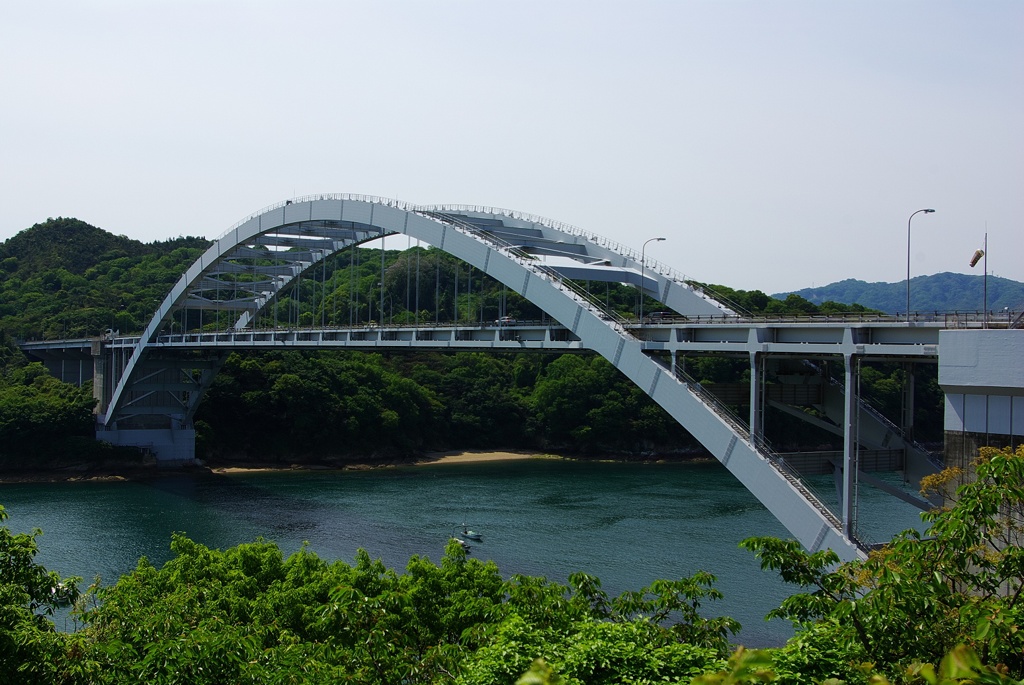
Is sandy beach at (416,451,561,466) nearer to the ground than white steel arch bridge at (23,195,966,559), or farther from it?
nearer to the ground

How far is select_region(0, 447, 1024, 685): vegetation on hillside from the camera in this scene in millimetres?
6281

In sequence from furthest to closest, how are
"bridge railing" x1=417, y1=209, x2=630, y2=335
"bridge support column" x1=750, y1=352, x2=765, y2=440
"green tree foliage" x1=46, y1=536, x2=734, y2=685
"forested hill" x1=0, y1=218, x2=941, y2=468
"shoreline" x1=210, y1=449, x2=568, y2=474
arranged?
1. "shoreline" x1=210, y1=449, x2=568, y2=474
2. "forested hill" x1=0, y1=218, x2=941, y2=468
3. "bridge railing" x1=417, y1=209, x2=630, y2=335
4. "bridge support column" x1=750, y1=352, x2=765, y2=440
5. "green tree foliage" x1=46, y1=536, x2=734, y2=685

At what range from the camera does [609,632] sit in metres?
7.97

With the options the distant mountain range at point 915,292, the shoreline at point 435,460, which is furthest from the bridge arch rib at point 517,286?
the distant mountain range at point 915,292

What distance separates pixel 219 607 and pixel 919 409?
106 feet

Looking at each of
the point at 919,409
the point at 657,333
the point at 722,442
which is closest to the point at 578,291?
the point at 657,333

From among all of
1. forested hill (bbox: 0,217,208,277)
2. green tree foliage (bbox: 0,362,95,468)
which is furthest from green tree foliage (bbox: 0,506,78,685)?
forested hill (bbox: 0,217,208,277)

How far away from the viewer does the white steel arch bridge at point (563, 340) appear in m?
14.2

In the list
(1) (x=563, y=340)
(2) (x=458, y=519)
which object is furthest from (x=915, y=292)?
(1) (x=563, y=340)

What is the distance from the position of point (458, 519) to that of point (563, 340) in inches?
411

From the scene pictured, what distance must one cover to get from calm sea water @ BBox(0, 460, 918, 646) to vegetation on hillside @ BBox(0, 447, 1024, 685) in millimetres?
10185

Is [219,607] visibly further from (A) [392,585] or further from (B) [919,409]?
(B) [919,409]

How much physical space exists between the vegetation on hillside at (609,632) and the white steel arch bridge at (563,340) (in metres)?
3.99

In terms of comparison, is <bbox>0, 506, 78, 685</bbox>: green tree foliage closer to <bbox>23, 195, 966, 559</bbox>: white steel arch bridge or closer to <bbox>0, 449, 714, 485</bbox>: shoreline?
<bbox>23, 195, 966, 559</bbox>: white steel arch bridge
